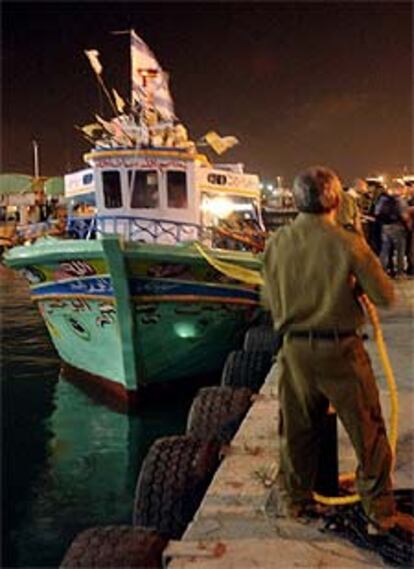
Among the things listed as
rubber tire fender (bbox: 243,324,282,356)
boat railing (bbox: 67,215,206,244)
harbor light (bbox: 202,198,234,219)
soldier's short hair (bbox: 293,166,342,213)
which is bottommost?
rubber tire fender (bbox: 243,324,282,356)

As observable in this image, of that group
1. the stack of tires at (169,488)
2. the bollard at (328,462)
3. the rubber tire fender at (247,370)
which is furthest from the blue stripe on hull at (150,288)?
the bollard at (328,462)

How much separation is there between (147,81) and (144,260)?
4.54m

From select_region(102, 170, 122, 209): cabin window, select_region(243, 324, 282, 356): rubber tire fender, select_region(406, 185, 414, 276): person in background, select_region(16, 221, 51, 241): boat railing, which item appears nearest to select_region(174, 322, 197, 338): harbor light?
select_region(243, 324, 282, 356): rubber tire fender

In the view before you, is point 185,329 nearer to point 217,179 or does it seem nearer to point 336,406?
point 217,179

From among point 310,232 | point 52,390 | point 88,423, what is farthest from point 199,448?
point 52,390

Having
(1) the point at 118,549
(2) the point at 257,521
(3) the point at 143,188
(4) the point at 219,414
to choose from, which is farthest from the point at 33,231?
(1) the point at 118,549

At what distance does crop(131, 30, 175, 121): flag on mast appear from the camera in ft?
45.1

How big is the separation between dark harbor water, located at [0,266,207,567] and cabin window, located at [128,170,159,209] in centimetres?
287

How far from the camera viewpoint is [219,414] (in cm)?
634

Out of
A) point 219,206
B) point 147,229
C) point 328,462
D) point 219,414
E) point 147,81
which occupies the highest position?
point 147,81

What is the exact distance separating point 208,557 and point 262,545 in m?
0.27

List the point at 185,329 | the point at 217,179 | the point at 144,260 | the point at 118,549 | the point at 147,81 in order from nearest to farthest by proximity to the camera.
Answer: the point at 118,549 < the point at 144,260 < the point at 185,329 < the point at 217,179 < the point at 147,81

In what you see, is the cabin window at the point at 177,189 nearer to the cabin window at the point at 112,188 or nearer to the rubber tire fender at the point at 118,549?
the cabin window at the point at 112,188

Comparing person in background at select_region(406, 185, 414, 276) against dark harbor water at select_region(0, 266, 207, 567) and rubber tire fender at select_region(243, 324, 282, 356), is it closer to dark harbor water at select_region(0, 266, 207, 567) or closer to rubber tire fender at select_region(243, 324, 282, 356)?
rubber tire fender at select_region(243, 324, 282, 356)
